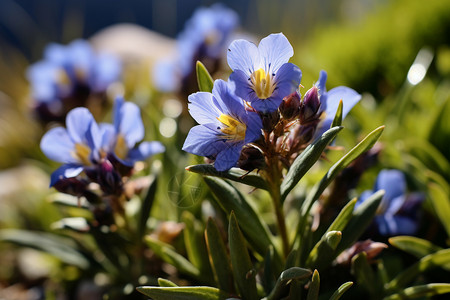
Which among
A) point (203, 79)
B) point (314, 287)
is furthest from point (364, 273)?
point (203, 79)

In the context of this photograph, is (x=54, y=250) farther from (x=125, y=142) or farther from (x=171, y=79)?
(x=171, y=79)

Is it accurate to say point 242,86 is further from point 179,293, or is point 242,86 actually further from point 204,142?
point 179,293

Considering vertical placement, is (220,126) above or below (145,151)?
above

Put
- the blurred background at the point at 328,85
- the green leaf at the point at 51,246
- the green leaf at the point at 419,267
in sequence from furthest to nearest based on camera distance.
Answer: the blurred background at the point at 328,85
the green leaf at the point at 51,246
the green leaf at the point at 419,267

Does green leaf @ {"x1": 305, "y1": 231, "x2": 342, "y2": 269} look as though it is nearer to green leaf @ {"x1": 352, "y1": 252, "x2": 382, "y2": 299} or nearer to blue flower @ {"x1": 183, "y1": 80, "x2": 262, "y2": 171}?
green leaf @ {"x1": 352, "y1": 252, "x2": 382, "y2": 299}

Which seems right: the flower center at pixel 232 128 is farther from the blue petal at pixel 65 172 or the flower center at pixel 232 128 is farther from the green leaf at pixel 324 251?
the blue petal at pixel 65 172

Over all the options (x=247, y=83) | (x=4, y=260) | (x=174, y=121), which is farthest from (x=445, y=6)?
(x=4, y=260)

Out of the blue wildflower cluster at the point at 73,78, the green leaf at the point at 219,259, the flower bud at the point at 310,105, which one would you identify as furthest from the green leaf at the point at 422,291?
the blue wildflower cluster at the point at 73,78
